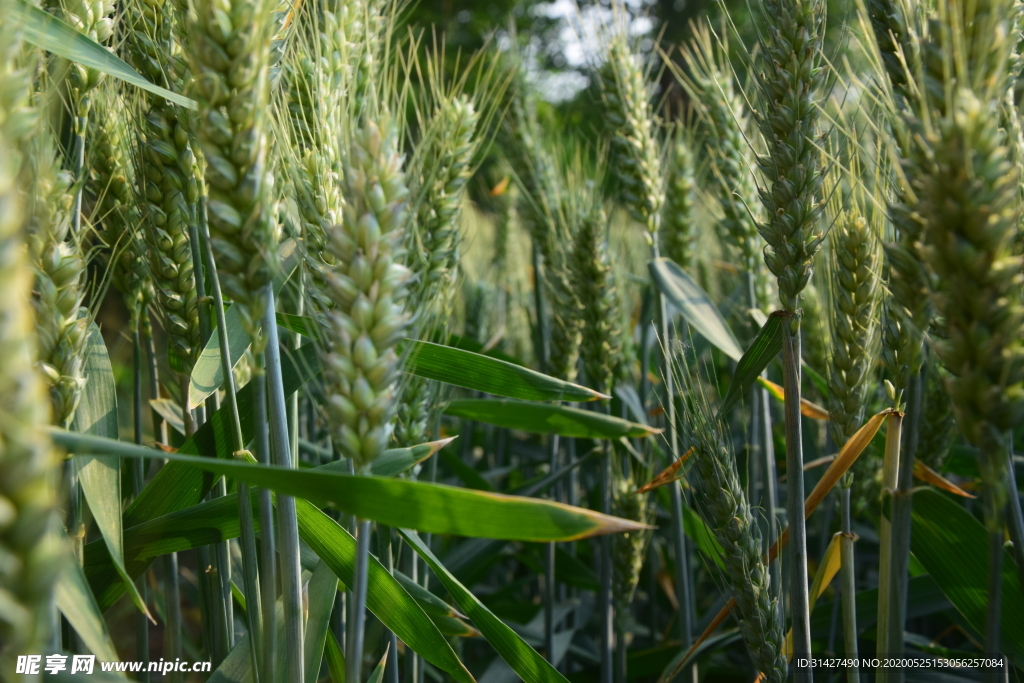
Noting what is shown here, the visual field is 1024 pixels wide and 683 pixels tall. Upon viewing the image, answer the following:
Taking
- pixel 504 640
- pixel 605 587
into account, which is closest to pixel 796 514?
pixel 504 640

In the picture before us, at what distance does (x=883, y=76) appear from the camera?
1024 millimetres

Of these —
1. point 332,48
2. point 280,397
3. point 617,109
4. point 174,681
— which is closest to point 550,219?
point 617,109

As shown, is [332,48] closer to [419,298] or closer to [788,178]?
[419,298]

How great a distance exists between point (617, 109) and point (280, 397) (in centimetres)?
139

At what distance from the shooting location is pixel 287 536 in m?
0.92

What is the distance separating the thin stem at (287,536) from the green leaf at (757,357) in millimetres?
769

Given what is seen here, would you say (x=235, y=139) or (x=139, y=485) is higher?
(x=235, y=139)

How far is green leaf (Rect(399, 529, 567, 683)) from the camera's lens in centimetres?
116

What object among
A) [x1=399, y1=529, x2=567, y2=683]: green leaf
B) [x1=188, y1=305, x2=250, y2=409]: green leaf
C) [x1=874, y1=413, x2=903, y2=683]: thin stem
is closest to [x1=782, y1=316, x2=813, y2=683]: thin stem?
[x1=874, y1=413, x2=903, y2=683]: thin stem

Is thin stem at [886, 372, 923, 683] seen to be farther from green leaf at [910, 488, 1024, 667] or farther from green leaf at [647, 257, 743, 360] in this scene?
green leaf at [647, 257, 743, 360]

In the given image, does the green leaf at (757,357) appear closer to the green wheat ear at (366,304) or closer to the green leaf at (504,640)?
the green leaf at (504,640)

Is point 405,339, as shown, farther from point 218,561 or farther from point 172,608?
point 172,608

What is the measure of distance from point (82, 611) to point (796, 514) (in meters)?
1.04

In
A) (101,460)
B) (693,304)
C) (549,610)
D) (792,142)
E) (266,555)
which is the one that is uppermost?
(792,142)
